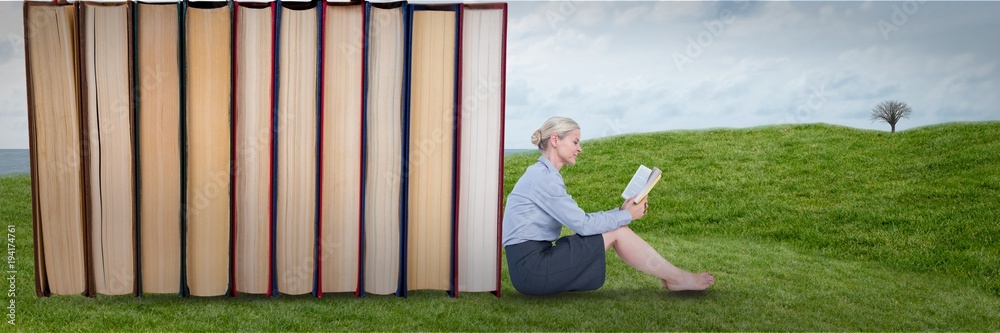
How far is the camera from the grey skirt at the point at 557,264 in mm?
4754

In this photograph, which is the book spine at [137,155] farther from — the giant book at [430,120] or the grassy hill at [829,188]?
the grassy hill at [829,188]

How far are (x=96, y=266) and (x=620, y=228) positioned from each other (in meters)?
3.17

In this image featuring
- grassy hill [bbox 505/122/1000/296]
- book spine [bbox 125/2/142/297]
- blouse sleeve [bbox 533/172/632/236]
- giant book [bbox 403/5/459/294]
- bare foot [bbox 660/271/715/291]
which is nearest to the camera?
book spine [bbox 125/2/142/297]

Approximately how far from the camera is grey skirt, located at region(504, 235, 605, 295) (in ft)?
15.6

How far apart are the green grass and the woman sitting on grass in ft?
0.55

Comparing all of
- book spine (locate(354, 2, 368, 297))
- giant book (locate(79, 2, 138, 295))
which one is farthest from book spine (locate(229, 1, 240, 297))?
book spine (locate(354, 2, 368, 297))

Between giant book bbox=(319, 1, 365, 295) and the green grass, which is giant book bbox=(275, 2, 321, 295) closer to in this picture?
giant book bbox=(319, 1, 365, 295)

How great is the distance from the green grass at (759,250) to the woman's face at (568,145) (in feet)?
2.95

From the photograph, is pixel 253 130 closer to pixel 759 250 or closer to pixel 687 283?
pixel 687 283

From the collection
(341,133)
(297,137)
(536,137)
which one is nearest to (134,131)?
(297,137)

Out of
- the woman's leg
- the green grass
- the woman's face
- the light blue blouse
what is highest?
the woman's face

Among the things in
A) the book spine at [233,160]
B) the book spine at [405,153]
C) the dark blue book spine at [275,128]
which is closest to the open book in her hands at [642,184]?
the book spine at [405,153]

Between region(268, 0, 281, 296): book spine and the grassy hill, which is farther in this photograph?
the grassy hill

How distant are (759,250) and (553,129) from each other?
4.42 m
